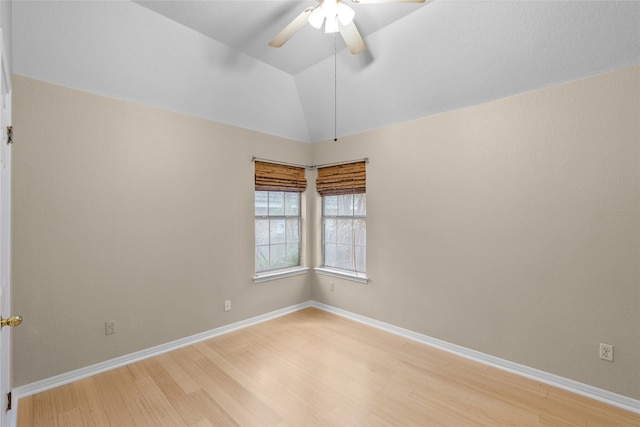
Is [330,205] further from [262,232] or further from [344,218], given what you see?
[262,232]

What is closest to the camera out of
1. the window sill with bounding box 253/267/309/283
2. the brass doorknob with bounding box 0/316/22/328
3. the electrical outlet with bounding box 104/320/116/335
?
the brass doorknob with bounding box 0/316/22/328

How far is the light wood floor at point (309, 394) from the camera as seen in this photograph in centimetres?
202

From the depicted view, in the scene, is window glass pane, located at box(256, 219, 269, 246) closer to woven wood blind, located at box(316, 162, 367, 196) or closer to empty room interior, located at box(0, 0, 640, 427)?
empty room interior, located at box(0, 0, 640, 427)

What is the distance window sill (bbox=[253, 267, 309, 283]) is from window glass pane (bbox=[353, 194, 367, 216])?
1.12 m

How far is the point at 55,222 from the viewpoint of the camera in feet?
7.82

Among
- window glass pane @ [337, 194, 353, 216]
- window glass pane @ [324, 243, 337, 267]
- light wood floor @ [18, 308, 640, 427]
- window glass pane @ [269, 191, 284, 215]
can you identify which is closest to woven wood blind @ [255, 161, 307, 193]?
window glass pane @ [269, 191, 284, 215]

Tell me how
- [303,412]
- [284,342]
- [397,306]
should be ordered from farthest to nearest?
[397,306]
[284,342]
[303,412]

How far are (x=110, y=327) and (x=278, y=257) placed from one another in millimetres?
1977

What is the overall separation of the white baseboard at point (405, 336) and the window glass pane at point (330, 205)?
1434 millimetres

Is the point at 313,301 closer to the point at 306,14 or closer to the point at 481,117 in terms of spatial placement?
the point at 481,117

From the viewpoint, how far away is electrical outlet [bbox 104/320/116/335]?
2.62 meters

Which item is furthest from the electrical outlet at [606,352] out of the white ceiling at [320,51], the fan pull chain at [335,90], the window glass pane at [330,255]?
the fan pull chain at [335,90]

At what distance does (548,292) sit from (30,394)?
4126 mm

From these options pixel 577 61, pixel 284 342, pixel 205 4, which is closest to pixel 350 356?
pixel 284 342
